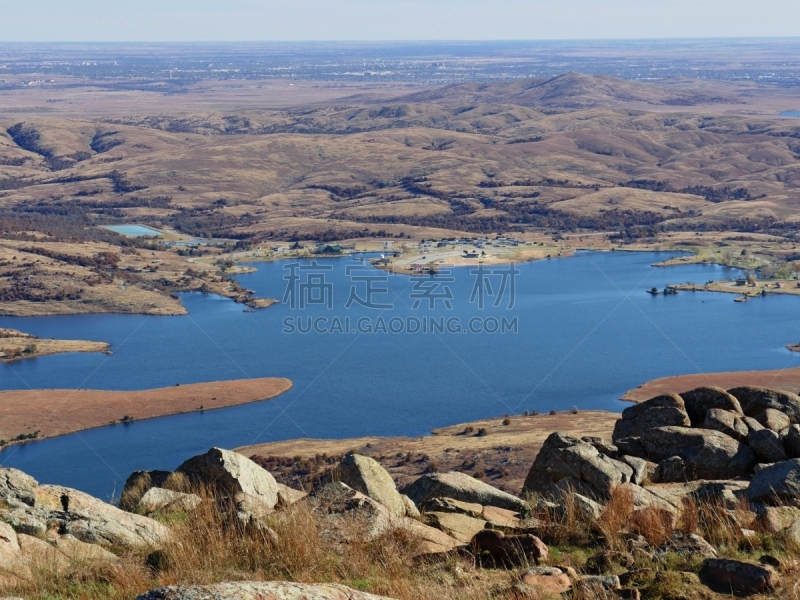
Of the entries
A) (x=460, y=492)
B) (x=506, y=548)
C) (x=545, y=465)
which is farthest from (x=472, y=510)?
(x=506, y=548)

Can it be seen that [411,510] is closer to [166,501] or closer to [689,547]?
[166,501]

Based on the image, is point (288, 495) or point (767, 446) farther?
point (767, 446)

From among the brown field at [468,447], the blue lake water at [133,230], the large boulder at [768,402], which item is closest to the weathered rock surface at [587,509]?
the large boulder at [768,402]

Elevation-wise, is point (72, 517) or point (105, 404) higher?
point (72, 517)

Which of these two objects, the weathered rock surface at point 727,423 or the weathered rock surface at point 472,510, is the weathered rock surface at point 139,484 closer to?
the weathered rock surface at point 472,510

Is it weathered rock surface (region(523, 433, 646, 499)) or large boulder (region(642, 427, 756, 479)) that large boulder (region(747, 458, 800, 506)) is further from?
large boulder (region(642, 427, 756, 479))

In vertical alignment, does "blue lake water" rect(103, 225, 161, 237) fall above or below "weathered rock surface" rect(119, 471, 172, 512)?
below

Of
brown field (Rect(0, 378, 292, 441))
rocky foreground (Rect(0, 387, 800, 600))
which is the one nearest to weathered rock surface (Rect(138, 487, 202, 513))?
rocky foreground (Rect(0, 387, 800, 600))
